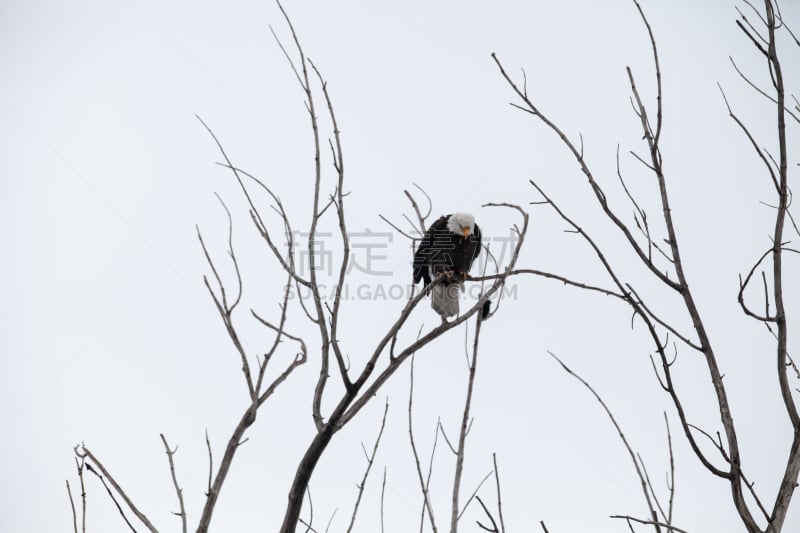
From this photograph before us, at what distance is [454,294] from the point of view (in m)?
5.14

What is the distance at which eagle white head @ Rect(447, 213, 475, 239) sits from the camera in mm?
5348

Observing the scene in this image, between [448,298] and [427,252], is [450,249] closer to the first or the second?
[427,252]

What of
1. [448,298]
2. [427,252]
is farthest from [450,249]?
[448,298]

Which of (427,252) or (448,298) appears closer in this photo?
(448,298)

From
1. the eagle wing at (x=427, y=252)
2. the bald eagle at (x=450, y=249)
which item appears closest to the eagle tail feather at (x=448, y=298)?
the bald eagle at (x=450, y=249)

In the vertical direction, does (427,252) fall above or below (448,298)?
above

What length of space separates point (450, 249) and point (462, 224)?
0.24 metres

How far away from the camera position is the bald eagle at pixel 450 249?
5352 mm

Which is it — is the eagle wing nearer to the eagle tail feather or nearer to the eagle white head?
the eagle white head

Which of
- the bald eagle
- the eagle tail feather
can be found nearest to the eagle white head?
the bald eagle

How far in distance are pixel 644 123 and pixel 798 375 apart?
802 mm

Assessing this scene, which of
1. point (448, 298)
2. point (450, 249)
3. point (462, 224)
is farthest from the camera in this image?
point (450, 249)

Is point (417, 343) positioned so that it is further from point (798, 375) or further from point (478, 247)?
point (478, 247)

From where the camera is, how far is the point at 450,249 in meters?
5.46
